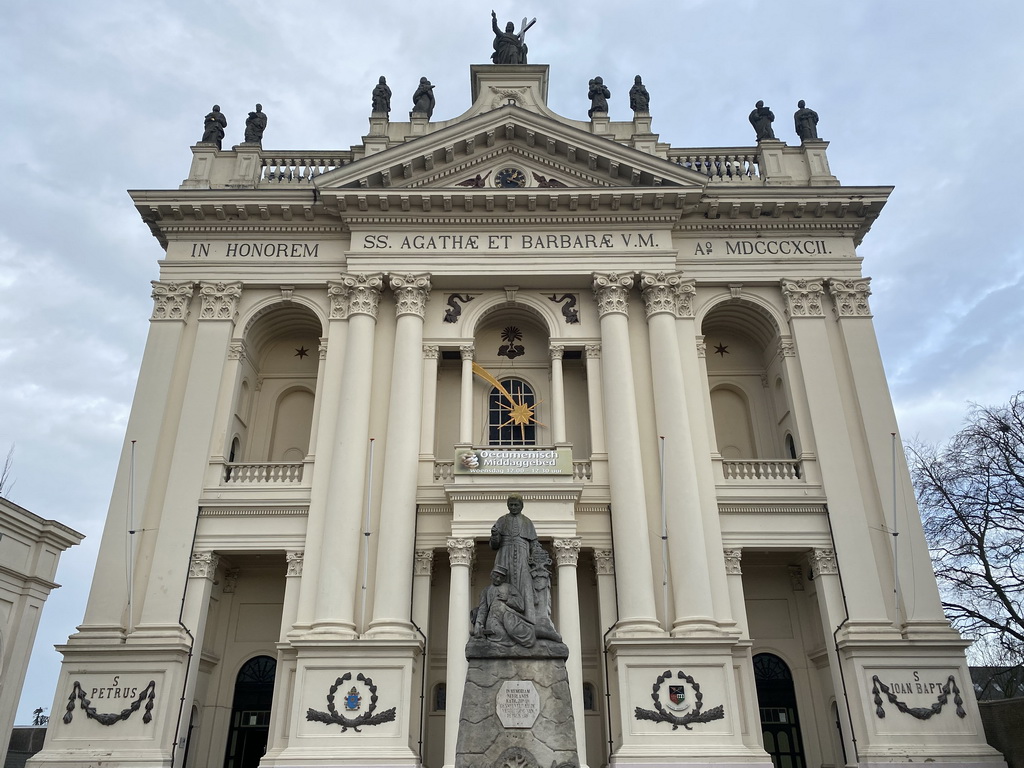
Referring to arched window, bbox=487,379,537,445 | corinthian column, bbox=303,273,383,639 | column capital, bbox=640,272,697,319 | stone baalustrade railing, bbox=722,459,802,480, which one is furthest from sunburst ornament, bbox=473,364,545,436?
stone baalustrade railing, bbox=722,459,802,480

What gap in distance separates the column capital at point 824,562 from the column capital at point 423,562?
10.2 meters

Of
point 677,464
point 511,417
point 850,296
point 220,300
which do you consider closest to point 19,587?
point 220,300

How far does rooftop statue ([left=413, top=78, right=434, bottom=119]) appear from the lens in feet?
89.0

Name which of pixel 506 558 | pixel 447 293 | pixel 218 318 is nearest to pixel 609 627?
pixel 506 558

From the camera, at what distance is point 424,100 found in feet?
89.8

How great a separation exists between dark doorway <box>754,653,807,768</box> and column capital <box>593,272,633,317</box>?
35.2ft

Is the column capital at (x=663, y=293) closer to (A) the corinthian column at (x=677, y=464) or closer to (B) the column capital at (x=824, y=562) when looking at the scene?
(A) the corinthian column at (x=677, y=464)

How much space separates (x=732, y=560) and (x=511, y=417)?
7521 mm

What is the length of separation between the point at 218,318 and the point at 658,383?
13.2m

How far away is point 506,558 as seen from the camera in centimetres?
1216

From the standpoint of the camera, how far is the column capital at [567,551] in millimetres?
19734

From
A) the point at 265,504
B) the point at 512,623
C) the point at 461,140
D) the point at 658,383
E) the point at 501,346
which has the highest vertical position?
the point at 461,140

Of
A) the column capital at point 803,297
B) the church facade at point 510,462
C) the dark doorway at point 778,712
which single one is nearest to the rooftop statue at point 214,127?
the church facade at point 510,462

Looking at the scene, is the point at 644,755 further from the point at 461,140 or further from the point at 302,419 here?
the point at 461,140
